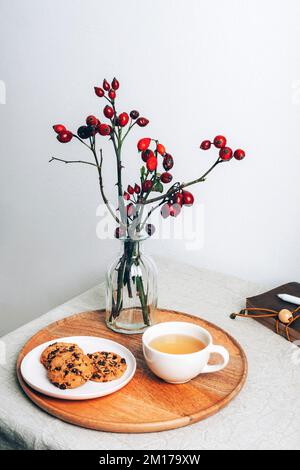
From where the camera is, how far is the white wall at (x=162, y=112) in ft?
3.94

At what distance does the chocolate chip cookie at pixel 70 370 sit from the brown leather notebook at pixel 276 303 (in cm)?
39

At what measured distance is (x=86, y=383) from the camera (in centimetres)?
80

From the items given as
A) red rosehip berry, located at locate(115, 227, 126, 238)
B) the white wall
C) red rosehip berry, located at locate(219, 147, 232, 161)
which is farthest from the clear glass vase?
the white wall

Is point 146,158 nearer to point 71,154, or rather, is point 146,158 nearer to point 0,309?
point 71,154

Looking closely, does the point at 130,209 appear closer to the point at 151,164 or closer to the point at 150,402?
the point at 151,164

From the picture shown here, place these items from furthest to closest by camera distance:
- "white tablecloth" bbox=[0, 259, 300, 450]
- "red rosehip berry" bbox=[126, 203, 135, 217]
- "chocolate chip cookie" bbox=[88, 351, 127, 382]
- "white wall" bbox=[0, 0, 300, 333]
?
"white wall" bbox=[0, 0, 300, 333] → "red rosehip berry" bbox=[126, 203, 135, 217] → "chocolate chip cookie" bbox=[88, 351, 127, 382] → "white tablecloth" bbox=[0, 259, 300, 450]

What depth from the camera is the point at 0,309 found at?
1962 mm

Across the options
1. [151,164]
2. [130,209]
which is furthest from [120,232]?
[151,164]

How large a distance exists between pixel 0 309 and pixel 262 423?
142 centimetres

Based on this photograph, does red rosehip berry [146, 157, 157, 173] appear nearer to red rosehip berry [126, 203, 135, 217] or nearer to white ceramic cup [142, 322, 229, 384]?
red rosehip berry [126, 203, 135, 217]

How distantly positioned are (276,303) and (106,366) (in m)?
0.42

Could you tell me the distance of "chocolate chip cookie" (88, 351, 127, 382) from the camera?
0.81 metres

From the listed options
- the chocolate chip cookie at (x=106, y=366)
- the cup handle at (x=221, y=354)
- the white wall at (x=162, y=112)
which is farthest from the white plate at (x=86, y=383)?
the white wall at (x=162, y=112)

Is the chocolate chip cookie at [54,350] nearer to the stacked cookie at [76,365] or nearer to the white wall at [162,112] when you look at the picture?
the stacked cookie at [76,365]
